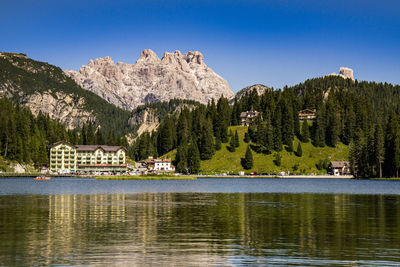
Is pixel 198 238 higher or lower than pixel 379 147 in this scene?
lower

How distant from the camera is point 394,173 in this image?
198750mm

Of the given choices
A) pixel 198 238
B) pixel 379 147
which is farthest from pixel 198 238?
pixel 379 147

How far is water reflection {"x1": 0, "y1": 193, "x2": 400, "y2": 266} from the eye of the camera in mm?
28172

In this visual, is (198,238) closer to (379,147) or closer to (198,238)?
(198,238)

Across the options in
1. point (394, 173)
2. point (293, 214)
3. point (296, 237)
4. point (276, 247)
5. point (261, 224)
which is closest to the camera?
point (276, 247)

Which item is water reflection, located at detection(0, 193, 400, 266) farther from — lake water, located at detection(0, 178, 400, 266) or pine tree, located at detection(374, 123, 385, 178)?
pine tree, located at detection(374, 123, 385, 178)

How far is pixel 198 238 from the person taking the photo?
36.6 m

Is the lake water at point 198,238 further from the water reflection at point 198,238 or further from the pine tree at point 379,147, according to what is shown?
the pine tree at point 379,147

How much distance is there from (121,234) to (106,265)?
40.6 ft

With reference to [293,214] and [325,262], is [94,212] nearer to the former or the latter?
[293,214]

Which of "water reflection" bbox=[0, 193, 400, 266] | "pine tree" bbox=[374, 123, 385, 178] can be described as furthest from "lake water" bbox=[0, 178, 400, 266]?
"pine tree" bbox=[374, 123, 385, 178]

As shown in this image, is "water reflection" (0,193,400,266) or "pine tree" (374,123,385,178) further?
"pine tree" (374,123,385,178)

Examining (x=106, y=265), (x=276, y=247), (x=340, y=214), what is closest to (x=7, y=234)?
(x=106, y=265)

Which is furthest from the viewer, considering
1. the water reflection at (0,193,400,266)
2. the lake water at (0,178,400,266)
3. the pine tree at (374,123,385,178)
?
the pine tree at (374,123,385,178)
